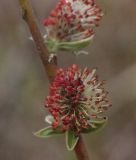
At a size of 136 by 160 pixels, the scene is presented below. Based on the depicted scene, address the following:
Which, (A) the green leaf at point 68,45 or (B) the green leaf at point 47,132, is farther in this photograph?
(A) the green leaf at point 68,45

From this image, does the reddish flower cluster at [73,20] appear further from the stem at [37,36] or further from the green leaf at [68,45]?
the stem at [37,36]

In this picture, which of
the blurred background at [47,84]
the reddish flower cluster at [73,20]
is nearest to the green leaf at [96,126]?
the reddish flower cluster at [73,20]

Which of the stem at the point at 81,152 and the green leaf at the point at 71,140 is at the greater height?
the green leaf at the point at 71,140

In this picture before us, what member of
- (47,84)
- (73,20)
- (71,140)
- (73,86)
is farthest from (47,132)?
(47,84)

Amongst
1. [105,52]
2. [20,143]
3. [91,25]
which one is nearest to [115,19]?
[105,52]

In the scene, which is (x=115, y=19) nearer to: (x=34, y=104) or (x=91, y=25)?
(x=34, y=104)

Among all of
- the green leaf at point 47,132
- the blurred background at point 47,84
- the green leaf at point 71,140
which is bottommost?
the blurred background at point 47,84
